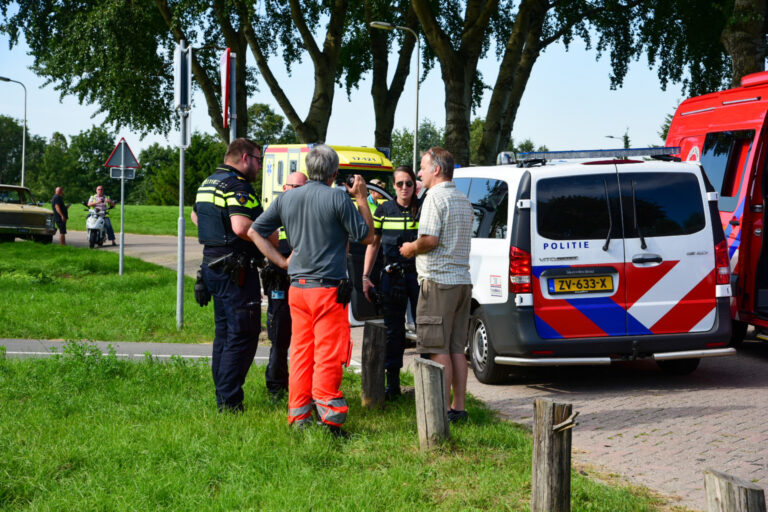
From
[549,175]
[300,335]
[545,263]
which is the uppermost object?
[549,175]

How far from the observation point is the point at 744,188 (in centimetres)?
873

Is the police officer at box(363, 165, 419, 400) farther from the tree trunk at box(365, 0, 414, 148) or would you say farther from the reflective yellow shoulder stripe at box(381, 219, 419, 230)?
the tree trunk at box(365, 0, 414, 148)

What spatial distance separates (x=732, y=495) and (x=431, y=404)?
2479 millimetres

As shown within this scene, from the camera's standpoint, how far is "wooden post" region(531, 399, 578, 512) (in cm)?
400

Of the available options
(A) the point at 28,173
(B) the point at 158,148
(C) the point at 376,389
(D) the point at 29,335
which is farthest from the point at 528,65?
(A) the point at 28,173

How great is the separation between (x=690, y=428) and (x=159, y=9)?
62.8 ft

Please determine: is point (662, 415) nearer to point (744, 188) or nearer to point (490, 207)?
point (490, 207)

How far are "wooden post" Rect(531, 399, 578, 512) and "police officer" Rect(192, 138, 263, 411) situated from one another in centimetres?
253

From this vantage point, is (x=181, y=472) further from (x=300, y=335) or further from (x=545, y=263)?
(x=545, y=263)

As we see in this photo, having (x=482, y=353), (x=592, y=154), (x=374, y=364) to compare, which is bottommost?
(x=482, y=353)

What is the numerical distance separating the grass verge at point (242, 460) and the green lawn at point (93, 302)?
150 inches

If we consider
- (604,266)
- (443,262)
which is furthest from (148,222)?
(443,262)

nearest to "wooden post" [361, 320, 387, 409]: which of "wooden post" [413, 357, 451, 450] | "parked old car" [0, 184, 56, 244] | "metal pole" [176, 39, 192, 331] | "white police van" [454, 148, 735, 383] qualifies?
"wooden post" [413, 357, 451, 450]

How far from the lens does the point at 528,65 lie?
67.1ft
